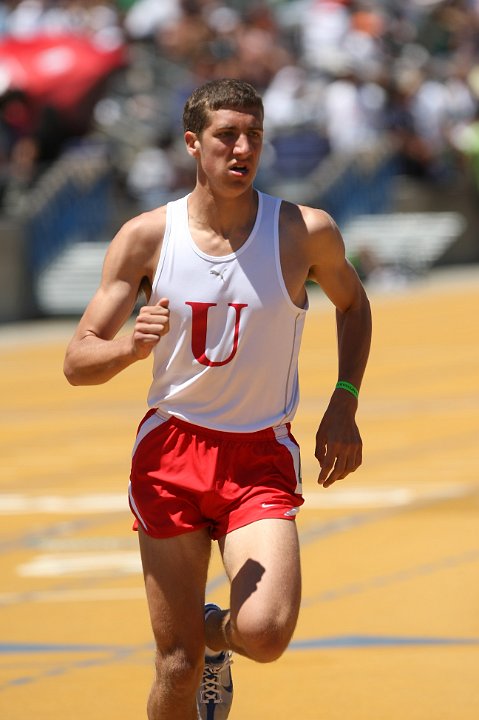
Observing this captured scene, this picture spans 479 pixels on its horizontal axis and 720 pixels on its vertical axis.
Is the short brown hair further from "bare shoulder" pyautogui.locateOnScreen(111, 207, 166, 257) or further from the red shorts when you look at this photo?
the red shorts

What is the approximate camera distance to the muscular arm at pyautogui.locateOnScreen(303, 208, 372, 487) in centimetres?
539

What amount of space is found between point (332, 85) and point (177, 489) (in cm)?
2085

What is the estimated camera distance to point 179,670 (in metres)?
5.18

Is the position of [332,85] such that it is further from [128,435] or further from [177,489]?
[177,489]

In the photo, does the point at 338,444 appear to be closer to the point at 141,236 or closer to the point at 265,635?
the point at 265,635

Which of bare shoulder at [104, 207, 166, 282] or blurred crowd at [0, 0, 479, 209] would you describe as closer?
bare shoulder at [104, 207, 166, 282]

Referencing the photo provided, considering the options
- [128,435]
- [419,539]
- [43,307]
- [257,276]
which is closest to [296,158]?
[43,307]

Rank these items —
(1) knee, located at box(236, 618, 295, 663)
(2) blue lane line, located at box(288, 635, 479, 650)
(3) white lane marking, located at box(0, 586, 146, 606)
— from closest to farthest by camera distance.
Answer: (1) knee, located at box(236, 618, 295, 663)
(2) blue lane line, located at box(288, 635, 479, 650)
(3) white lane marking, located at box(0, 586, 146, 606)

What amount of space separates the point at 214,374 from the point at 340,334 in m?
0.55

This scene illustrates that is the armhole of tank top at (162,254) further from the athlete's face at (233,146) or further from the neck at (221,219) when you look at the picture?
the athlete's face at (233,146)

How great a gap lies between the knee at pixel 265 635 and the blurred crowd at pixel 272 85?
1816cm

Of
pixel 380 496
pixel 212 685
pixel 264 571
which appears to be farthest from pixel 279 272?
pixel 380 496

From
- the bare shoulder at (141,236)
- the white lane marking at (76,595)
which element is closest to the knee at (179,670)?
the bare shoulder at (141,236)

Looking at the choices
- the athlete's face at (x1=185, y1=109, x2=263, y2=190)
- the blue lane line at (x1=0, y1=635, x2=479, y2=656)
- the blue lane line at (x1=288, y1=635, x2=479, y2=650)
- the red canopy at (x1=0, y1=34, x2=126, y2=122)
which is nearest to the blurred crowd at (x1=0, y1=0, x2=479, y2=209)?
the red canopy at (x1=0, y1=34, x2=126, y2=122)
